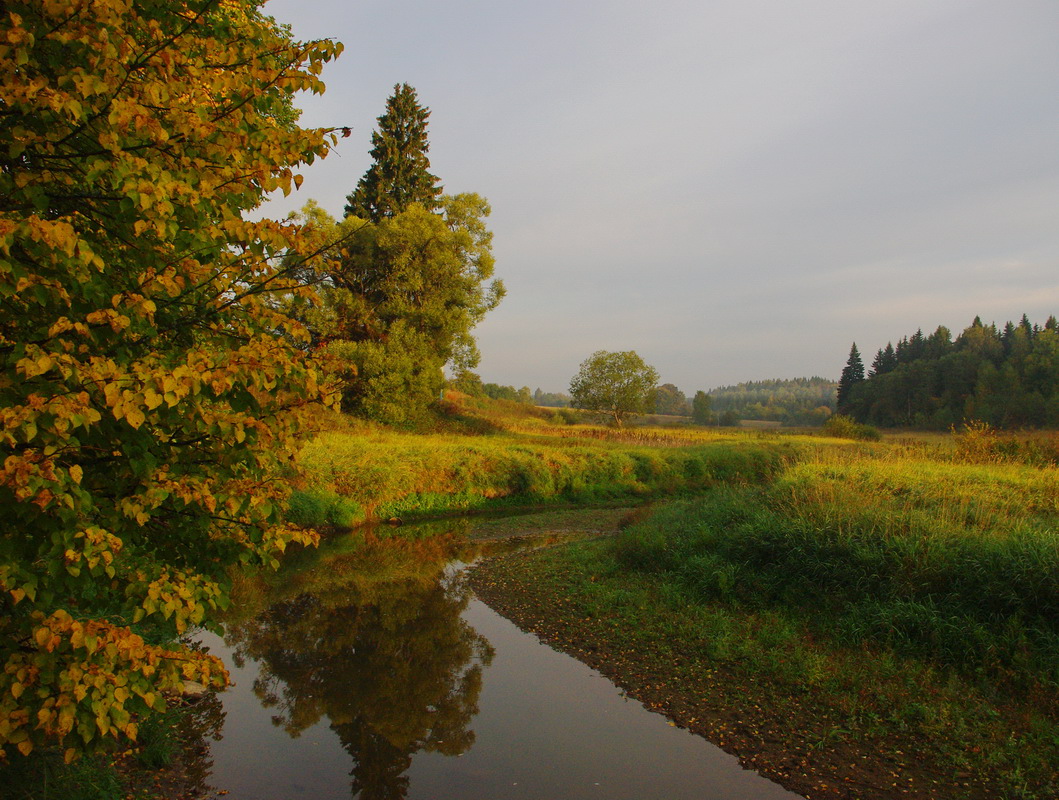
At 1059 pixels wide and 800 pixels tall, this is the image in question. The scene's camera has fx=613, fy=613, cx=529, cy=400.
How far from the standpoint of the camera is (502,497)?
20.4m

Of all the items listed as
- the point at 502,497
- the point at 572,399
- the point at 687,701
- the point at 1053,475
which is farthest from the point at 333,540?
the point at 572,399

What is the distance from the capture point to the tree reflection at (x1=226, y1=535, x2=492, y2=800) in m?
6.01

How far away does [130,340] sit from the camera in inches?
128

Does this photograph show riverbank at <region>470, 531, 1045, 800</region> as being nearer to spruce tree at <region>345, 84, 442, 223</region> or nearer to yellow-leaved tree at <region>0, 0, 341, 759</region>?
yellow-leaved tree at <region>0, 0, 341, 759</region>

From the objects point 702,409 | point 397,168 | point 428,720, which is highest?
point 397,168

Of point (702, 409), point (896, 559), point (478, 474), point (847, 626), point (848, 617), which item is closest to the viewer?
point (847, 626)

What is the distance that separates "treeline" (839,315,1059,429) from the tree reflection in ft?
160

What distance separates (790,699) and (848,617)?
1.96 meters

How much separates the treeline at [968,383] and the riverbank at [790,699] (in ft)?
157

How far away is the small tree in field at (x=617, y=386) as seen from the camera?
4953 cm

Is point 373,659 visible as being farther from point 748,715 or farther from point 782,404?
point 782,404

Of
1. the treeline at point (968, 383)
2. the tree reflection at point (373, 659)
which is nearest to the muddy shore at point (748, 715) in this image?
the tree reflection at point (373, 659)

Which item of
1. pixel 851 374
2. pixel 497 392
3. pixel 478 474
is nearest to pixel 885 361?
pixel 851 374

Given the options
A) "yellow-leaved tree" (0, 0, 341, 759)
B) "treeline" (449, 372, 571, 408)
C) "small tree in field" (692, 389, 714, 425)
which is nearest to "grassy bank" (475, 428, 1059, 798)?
"yellow-leaved tree" (0, 0, 341, 759)
